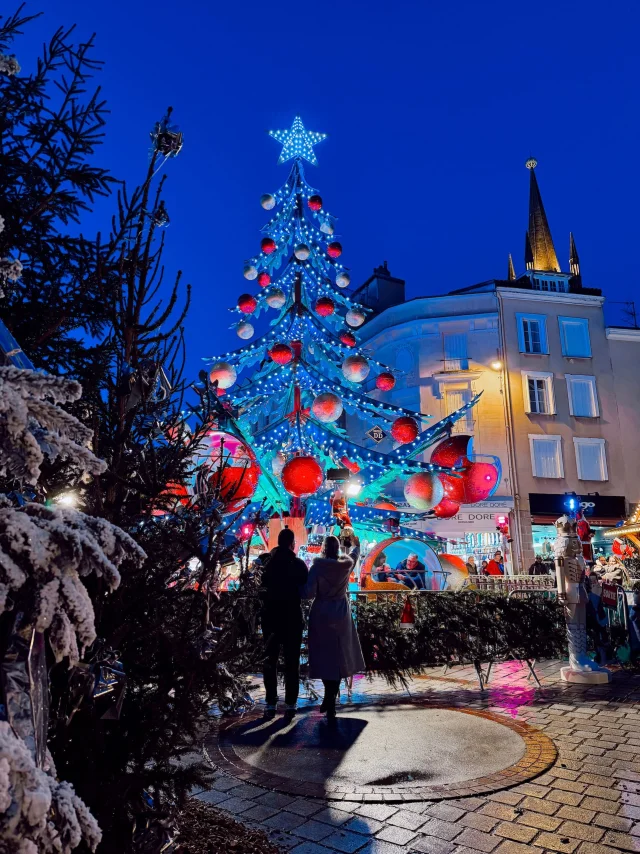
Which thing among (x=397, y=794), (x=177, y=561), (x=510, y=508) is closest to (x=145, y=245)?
(x=177, y=561)

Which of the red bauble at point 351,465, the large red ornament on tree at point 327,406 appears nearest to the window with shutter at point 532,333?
the red bauble at point 351,465

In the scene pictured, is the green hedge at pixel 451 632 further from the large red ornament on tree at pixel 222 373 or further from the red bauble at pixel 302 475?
the large red ornament on tree at pixel 222 373

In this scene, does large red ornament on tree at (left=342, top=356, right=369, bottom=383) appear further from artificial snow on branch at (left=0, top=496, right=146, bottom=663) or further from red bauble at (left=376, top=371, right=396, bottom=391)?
artificial snow on branch at (left=0, top=496, right=146, bottom=663)

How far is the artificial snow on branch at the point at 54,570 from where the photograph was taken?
4.21 feet

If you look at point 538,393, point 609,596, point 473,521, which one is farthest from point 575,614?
point 538,393

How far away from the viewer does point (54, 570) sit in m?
1.33

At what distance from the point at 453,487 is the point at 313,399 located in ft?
13.3

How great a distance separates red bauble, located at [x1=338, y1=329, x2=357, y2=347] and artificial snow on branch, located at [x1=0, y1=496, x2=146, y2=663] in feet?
41.6

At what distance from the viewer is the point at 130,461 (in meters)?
2.64

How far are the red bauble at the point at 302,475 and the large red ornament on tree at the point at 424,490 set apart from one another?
1.71m

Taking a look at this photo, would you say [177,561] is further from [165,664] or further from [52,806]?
[52,806]

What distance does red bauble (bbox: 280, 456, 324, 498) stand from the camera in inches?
372

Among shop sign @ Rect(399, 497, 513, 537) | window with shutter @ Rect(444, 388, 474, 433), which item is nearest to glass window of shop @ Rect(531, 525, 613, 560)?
shop sign @ Rect(399, 497, 513, 537)

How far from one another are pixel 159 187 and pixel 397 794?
13.1ft
